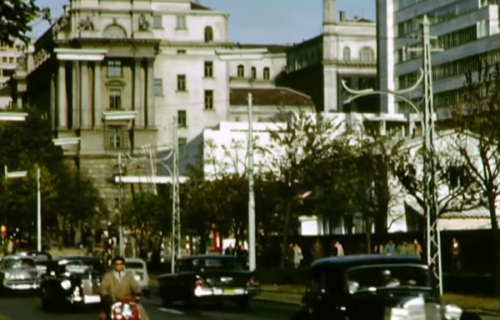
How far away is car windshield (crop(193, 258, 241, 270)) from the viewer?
134 feet

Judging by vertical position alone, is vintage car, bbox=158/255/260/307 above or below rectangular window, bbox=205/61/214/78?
below

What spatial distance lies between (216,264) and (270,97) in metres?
145

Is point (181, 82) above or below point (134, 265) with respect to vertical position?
above

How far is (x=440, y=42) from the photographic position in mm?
133500

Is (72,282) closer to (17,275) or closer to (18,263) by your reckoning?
(17,275)

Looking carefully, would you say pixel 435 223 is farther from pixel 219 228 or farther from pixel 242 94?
pixel 242 94

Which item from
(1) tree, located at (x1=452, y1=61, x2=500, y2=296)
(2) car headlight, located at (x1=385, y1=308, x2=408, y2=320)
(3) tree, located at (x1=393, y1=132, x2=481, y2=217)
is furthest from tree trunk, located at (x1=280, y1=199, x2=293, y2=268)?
(2) car headlight, located at (x1=385, y1=308, x2=408, y2=320)

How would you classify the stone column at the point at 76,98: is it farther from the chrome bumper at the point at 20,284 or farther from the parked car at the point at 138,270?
the parked car at the point at 138,270

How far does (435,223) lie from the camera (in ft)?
137

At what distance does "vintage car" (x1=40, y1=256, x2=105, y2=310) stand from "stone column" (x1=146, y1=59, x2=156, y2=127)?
12048 cm

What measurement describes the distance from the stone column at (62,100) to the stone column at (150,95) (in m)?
8.84

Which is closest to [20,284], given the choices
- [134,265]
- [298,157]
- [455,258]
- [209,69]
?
[134,265]

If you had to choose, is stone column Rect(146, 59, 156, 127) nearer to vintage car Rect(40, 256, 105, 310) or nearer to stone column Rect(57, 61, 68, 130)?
stone column Rect(57, 61, 68, 130)

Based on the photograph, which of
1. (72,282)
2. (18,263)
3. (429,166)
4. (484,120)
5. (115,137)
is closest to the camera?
(72,282)
